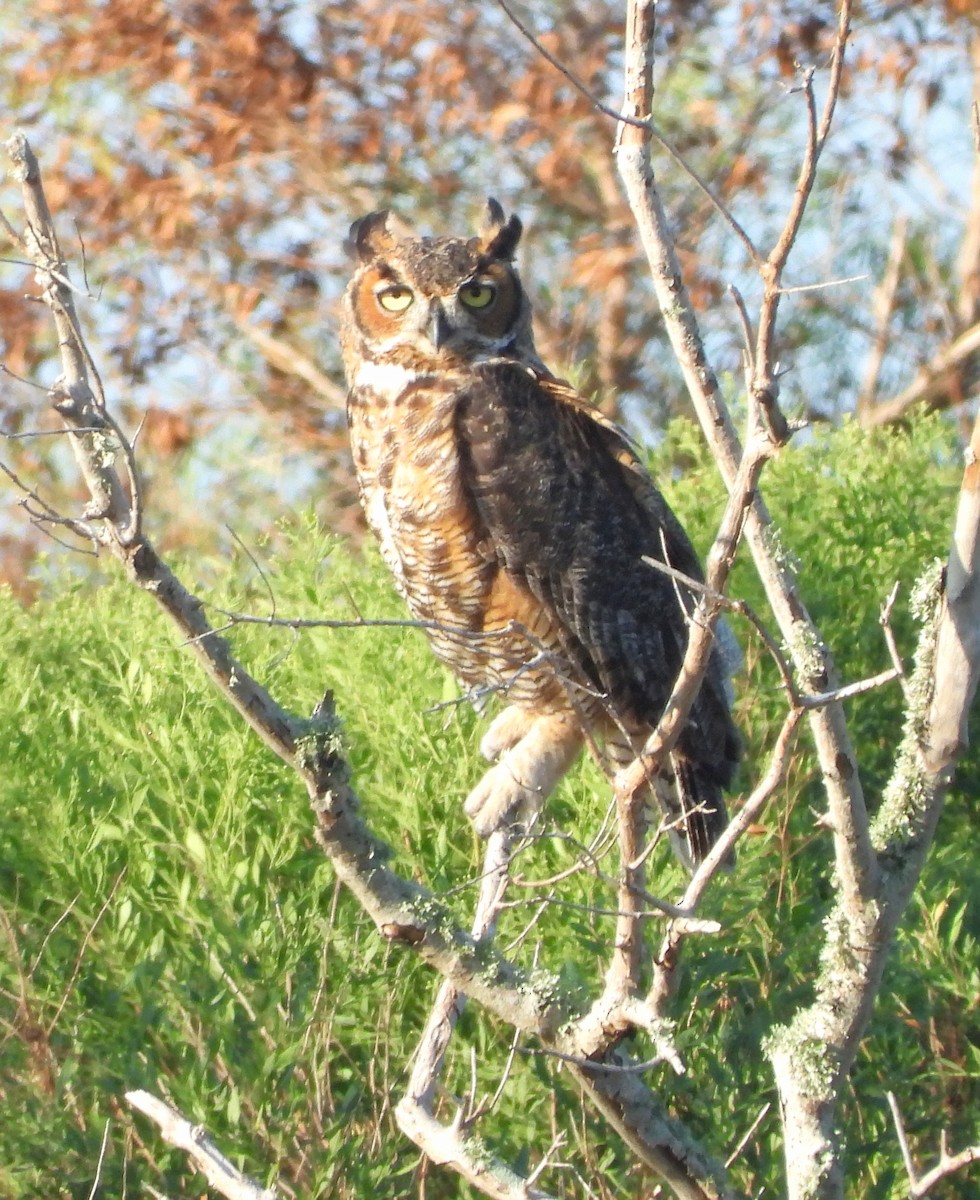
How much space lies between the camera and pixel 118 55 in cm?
716

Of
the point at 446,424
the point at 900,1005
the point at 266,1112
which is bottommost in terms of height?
the point at 900,1005

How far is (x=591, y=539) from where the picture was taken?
347 centimetres

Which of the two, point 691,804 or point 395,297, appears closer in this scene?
point 691,804

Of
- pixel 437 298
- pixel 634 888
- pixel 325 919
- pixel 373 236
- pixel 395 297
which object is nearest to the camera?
pixel 634 888

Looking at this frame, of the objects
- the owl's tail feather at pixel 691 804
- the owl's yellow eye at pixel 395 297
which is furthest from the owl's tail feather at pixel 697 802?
the owl's yellow eye at pixel 395 297

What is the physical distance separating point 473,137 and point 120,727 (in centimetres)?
424

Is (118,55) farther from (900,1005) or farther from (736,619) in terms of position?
(900,1005)

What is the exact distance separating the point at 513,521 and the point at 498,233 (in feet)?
2.16

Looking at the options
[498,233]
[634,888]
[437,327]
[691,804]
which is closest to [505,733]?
[691,804]

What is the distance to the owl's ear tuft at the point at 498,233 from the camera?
142 inches

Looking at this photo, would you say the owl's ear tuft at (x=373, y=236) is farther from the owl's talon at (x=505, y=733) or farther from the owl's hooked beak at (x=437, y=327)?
the owl's talon at (x=505, y=733)

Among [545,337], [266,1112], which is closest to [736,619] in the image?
[266,1112]

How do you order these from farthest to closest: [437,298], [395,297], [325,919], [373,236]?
[373,236] → [395,297] → [437,298] → [325,919]

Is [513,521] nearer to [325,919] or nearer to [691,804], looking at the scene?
[691,804]
